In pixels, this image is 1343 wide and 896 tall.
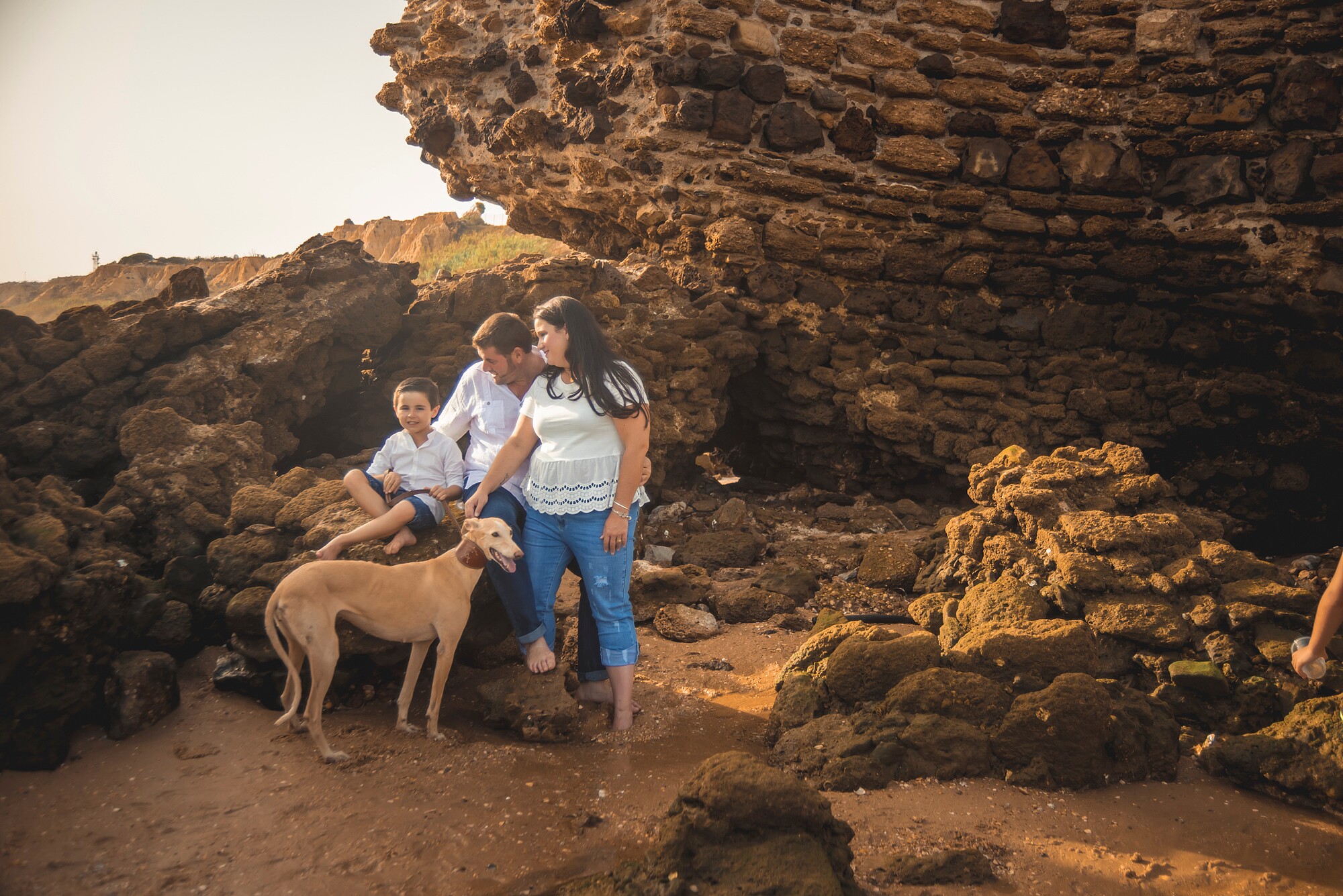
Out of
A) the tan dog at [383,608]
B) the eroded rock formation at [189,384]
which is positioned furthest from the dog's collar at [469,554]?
the eroded rock formation at [189,384]

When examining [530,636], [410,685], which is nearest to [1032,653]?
[530,636]


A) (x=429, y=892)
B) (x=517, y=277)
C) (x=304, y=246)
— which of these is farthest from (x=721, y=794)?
(x=304, y=246)

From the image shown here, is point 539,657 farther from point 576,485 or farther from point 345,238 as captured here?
point 345,238

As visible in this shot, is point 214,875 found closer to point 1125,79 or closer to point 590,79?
point 590,79

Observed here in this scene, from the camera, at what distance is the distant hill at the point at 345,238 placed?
14.8 m

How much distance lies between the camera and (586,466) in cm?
369

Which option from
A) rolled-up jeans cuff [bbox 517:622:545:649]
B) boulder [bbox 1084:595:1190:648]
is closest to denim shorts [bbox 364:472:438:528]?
rolled-up jeans cuff [bbox 517:622:545:649]

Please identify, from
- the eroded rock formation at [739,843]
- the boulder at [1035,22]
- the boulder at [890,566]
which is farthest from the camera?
the boulder at [1035,22]

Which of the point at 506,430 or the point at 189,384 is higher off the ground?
the point at 189,384

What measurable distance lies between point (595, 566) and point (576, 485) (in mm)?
413

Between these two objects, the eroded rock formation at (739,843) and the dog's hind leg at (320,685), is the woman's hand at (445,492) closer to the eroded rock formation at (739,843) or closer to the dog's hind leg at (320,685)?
the dog's hind leg at (320,685)

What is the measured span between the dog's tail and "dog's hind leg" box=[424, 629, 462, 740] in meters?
0.54

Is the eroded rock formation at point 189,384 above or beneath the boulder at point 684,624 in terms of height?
above

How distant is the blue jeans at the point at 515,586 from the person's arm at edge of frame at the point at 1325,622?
3007mm
